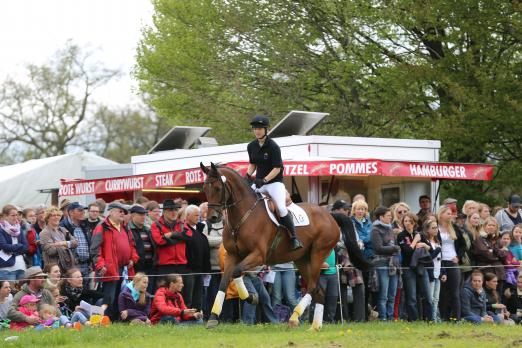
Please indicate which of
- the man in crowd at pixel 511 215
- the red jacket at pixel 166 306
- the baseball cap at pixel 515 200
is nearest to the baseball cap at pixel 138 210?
the red jacket at pixel 166 306

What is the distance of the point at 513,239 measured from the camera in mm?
21141

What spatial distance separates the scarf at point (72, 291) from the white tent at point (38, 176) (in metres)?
20.3

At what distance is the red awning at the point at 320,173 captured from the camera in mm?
22016

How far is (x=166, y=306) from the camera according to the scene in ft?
54.0

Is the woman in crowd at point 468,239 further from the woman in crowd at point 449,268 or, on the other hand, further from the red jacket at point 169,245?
the red jacket at point 169,245

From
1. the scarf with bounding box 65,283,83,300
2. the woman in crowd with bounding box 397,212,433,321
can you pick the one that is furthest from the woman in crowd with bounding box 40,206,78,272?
the woman in crowd with bounding box 397,212,433,321

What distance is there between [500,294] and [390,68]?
43.4ft

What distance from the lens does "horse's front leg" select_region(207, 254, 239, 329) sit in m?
14.9

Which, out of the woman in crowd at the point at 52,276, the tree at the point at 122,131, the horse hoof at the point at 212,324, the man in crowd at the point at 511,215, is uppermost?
the tree at the point at 122,131

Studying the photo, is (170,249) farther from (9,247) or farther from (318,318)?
(318,318)

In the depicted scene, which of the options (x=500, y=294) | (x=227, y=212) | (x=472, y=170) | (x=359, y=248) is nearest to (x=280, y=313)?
(x=359, y=248)

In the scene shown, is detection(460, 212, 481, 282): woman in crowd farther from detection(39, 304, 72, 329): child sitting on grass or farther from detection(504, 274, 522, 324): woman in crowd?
detection(39, 304, 72, 329): child sitting on grass

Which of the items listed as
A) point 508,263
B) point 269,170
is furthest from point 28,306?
point 508,263

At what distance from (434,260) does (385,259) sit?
3.04 feet
